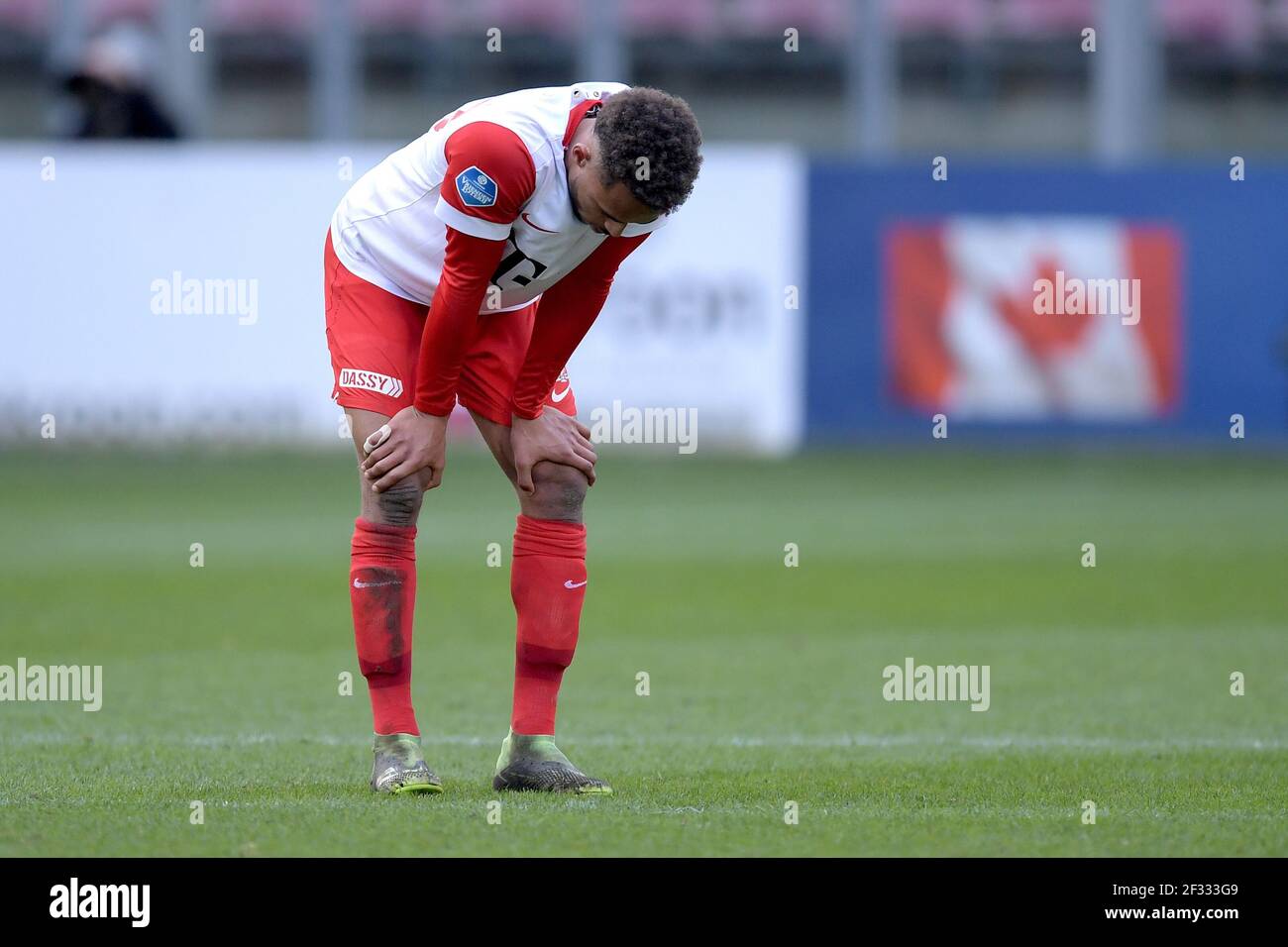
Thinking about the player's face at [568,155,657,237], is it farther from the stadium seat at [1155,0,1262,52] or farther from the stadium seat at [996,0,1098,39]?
the stadium seat at [1155,0,1262,52]

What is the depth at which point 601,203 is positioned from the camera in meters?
4.19

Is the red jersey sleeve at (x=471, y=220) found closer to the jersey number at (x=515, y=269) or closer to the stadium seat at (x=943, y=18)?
the jersey number at (x=515, y=269)

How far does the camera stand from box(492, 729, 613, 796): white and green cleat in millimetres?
4527

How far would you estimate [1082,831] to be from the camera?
4.08 metres

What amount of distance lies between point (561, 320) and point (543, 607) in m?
0.70

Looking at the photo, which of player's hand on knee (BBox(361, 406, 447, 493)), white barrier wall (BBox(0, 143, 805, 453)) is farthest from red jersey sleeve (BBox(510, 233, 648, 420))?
white barrier wall (BBox(0, 143, 805, 453))

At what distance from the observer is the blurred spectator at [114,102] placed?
14.8 m

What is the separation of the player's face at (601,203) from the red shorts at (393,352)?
500 millimetres

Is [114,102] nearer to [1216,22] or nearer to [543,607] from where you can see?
[543,607]

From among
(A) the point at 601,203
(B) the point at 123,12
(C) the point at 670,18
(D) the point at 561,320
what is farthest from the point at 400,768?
(C) the point at 670,18

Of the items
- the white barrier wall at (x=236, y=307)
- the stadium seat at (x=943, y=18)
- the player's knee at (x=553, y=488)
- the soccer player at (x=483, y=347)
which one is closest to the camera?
the soccer player at (x=483, y=347)

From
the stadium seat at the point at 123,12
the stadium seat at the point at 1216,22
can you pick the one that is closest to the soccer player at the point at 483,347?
the stadium seat at the point at 123,12

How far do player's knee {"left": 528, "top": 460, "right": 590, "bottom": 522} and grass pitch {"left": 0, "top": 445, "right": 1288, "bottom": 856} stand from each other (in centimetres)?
69
